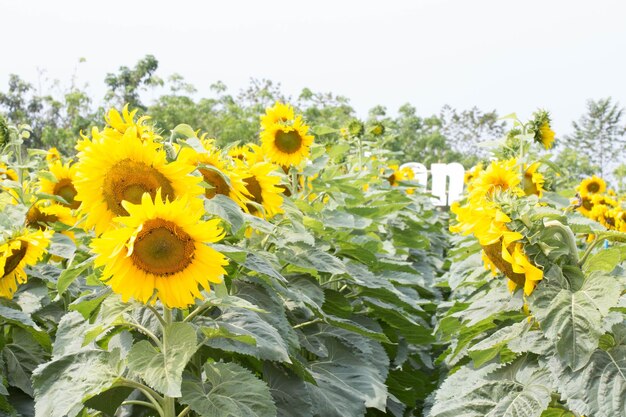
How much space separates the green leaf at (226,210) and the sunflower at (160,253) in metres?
0.18

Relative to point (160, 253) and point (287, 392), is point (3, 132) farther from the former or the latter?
point (160, 253)

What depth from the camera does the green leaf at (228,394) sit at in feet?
5.63

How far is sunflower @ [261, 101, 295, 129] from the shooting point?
140 inches

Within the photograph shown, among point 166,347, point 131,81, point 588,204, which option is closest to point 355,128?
point 588,204

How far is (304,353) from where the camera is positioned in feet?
9.29

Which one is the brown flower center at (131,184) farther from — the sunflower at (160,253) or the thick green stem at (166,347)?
the thick green stem at (166,347)

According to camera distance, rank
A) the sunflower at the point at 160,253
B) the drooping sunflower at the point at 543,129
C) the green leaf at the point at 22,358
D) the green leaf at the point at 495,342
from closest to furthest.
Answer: the sunflower at the point at 160,253, the green leaf at the point at 495,342, the green leaf at the point at 22,358, the drooping sunflower at the point at 543,129

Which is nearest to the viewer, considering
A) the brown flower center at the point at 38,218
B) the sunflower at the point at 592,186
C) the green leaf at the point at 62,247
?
the green leaf at the point at 62,247

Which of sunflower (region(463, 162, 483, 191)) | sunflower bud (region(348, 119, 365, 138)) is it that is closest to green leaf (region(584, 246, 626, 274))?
sunflower (region(463, 162, 483, 191))

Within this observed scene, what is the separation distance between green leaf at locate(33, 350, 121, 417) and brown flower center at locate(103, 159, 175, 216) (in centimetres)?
35

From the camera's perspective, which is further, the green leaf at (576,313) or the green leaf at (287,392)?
the green leaf at (287,392)

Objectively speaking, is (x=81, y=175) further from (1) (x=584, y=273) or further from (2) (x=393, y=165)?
(2) (x=393, y=165)

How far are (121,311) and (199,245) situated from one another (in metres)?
0.27

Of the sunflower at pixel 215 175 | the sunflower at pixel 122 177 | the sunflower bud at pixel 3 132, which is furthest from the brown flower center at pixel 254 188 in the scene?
the sunflower bud at pixel 3 132
